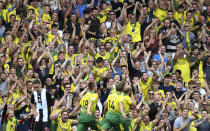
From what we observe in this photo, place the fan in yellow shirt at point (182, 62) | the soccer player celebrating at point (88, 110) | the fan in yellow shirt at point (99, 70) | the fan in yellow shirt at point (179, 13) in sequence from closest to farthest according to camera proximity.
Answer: the soccer player celebrating at point (88, 110)
the fan in yellow shirt at point (99, 70)
the fan in yellow shirt at point (182, 62)
the fan in yellow shirt at point (179, 13)

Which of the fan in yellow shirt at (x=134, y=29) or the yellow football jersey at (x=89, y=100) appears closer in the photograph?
the yellow football jersey at (x=89, y=100)

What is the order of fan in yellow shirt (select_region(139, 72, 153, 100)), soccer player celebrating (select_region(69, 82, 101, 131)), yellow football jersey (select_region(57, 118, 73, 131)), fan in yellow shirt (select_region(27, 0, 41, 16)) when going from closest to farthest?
soccer player celebrating (select_region(69, 82, 101, 131)), yellow football jersey (select_region(57, 118, 73, 131)), fan in yellow shirt (select_region(139, 72, 153, 100)), fan in yellow shirt (select_region(27, 0, 41, 16))

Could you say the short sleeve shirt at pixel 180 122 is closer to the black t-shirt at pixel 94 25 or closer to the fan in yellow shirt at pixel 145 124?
the fan in yellow shirt at pixel 145 124

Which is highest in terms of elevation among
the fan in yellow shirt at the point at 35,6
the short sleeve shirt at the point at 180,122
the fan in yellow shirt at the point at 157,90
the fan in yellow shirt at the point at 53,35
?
the fan in yellow shirt at the point at 35,6

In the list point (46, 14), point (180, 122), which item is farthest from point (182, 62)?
point (46, 14)

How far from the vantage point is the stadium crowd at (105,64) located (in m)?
21.1

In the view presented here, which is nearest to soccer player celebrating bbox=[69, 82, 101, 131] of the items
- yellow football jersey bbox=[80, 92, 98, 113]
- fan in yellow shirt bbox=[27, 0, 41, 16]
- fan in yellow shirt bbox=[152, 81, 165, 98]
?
yellow football jersey bbox=[80, 92, 98, 113]

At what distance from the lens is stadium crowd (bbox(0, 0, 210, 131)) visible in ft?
69.1

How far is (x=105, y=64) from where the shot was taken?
23312mm

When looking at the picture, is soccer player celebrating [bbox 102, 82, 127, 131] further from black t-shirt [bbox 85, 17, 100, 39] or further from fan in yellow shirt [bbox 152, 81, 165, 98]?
black t-shirt [bbox 85, 17, 100, 39]

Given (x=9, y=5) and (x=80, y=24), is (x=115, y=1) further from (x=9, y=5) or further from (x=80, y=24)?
(x=9, y=5)

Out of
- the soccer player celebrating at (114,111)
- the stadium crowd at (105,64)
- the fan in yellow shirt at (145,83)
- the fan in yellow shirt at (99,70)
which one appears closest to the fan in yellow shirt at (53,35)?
the stadium crowd at (105,64)

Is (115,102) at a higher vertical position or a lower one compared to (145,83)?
higher

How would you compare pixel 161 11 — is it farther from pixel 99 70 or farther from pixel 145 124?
pixel 145 124
